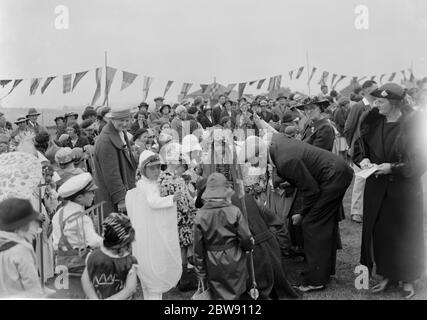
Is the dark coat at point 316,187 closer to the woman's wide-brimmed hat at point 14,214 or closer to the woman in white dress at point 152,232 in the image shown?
the woman in white dress at point 152,232

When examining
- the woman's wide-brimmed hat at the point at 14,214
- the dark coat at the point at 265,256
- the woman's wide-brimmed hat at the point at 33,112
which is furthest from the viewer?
the woman's wide-brimmed hat at the point at 33,112

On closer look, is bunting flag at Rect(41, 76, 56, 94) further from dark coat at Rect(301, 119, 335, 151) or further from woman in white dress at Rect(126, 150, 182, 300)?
dark coat at Rect(301, 119, 335, 151)

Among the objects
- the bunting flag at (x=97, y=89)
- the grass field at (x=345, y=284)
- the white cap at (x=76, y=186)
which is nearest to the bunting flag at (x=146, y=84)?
the bunting flag at (x=97, y=89)

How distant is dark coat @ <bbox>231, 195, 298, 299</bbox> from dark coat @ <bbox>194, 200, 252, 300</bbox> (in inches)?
10.9

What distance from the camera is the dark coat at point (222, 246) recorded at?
10.2 feet

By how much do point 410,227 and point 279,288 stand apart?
3.96ft

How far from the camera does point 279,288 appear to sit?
3.65 m

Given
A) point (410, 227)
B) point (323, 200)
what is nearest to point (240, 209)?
point (323, 200)

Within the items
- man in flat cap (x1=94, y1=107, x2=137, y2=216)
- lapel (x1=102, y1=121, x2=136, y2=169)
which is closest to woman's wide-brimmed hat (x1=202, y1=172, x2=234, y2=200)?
man in flat cap (x1=94, y1=107, x2=137, y2=216)

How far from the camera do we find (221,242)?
3125mm

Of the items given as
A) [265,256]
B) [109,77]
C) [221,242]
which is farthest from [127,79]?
[265,256]

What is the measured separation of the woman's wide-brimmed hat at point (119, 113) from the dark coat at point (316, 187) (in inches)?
A: 53.1

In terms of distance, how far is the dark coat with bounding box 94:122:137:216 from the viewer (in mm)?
3949

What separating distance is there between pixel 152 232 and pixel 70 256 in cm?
65
